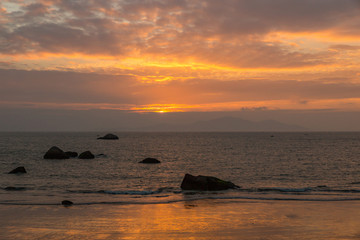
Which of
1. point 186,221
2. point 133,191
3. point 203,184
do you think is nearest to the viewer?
point 186,221

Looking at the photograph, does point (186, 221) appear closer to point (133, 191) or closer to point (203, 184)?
point (203, 184)

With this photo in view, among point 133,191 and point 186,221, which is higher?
point 186,221

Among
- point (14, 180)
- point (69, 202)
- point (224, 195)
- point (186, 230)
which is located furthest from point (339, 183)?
point (14, 180)

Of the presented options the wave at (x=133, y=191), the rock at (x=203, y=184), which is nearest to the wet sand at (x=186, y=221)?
the wave at (x=133, y=191)

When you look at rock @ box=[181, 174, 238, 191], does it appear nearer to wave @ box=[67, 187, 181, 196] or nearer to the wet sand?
wave @ box=[67, 187, 181, 196]

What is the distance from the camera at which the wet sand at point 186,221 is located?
1425 centimetres

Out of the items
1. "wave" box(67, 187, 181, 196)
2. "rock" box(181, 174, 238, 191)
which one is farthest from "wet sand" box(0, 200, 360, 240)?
"rock" box(181, 174, 238, 191)

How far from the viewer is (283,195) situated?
25.2 metres

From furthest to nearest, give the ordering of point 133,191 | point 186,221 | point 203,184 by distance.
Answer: point 203,184, point 133,191, point 186,221

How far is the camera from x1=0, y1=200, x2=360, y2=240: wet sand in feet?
46.8

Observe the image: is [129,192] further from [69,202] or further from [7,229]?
[7,229]

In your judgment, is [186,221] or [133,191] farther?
[133,191]

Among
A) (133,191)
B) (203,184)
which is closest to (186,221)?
(203,184)

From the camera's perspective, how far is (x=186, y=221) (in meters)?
16.5
